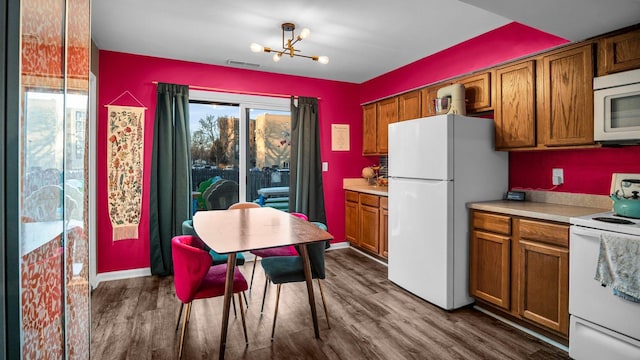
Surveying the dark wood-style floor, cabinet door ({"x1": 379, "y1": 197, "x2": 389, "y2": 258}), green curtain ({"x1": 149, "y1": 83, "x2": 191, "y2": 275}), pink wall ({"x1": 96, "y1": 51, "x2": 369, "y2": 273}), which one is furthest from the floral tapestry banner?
cabinet door ({"x1": 379, "y1": 197, "x2": 389, "y2": 258})

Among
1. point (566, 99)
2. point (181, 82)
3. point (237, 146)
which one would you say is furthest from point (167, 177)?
point (566, 99)

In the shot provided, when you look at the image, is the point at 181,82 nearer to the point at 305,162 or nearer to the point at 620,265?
the point at 305,162

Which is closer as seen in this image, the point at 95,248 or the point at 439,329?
the point at 439,329

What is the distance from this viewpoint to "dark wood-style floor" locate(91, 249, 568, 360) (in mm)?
2174

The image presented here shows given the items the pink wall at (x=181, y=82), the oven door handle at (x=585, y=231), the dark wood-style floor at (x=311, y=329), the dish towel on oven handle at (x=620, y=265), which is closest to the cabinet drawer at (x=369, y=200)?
the pink wall at (x=181, y=82)

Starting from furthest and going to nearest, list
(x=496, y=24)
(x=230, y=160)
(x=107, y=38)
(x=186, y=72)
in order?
1. (x=230, y=160)
2. (x=186, y=72)
3. (x=107, y=38)
4. (x=496, y=24)

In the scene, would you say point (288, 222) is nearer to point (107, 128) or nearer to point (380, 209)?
point (380, 209)

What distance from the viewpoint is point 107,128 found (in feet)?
11.5

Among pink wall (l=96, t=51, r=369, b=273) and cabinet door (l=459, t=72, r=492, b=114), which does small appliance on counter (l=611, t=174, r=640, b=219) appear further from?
pink wall (l=96, t=51, r=369, b=273)

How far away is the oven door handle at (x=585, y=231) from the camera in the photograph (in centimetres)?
196

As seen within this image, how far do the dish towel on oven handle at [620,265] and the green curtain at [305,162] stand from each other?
123 inches

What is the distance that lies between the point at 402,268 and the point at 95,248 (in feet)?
10.5

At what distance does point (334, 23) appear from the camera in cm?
289

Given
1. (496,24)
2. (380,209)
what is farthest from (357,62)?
(380,209)
